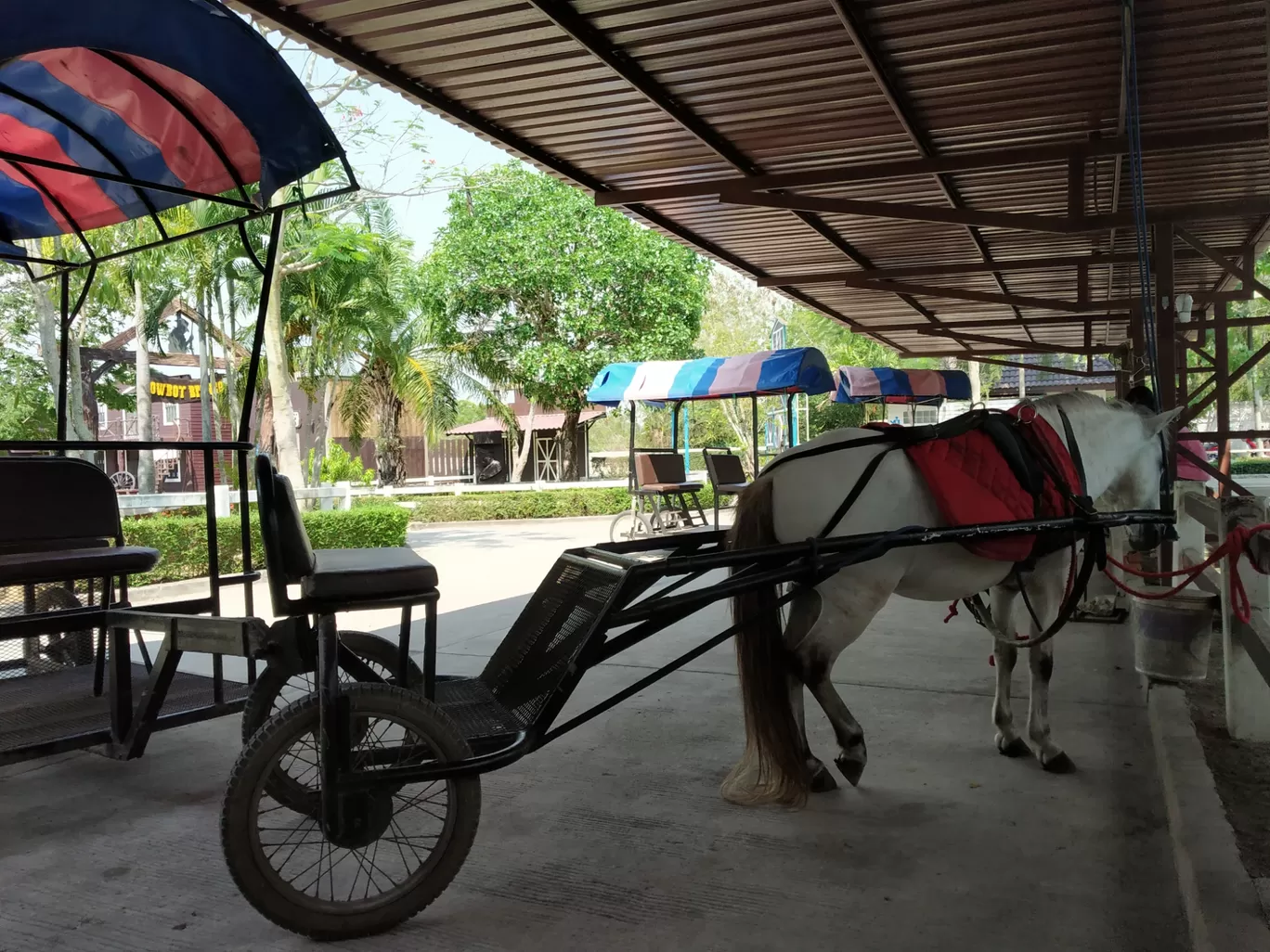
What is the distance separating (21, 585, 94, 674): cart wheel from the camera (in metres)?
4.48

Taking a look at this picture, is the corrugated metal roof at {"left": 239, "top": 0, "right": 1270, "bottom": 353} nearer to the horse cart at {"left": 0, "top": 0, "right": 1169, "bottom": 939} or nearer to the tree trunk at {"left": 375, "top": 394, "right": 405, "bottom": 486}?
the horse cart at {"left": 0, "top": 0, "right": 1169, "bottom": 939}

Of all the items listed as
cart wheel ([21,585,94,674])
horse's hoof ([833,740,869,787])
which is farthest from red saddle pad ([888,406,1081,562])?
cart wheel ([21,585,94,674])

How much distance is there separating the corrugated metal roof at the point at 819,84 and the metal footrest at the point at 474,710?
3180 mm

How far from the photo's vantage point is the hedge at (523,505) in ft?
75.4

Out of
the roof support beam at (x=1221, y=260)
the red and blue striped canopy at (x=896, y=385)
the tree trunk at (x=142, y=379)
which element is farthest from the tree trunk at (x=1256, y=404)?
the tree trunk at (x=142, y=379)

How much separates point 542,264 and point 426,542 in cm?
1075

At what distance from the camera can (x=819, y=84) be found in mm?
5504

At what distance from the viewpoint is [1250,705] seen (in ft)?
13.0

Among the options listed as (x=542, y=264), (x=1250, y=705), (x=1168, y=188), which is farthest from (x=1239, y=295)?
(x=542, y=264)

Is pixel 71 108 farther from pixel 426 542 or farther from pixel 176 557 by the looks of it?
pixel 426 542

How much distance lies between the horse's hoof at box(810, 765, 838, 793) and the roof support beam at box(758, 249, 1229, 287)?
654 cm

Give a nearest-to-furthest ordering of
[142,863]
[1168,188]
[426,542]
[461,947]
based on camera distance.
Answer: [461,947] < [142,863] < [1168,188] < [426,542]

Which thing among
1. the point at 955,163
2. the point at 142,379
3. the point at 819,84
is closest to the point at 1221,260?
the point at 955,163

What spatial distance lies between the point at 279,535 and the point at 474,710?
0.89 metres
